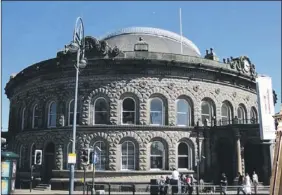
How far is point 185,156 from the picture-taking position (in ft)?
101

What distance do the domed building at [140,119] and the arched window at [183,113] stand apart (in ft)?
0.29

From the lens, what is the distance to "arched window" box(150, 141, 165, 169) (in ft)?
98.1

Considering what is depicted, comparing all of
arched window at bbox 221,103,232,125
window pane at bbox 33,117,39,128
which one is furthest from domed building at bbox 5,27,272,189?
window pane at bbox 33,117,39,128

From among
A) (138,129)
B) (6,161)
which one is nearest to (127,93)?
(138,129)

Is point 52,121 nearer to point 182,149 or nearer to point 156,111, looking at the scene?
point 156,111

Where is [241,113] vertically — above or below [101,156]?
above

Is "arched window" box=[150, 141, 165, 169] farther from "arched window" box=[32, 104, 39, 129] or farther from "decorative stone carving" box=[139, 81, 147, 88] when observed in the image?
"arched window" box=[32, 104, 39, 129]

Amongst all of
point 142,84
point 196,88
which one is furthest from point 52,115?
point 196,88

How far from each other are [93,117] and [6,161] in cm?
1213

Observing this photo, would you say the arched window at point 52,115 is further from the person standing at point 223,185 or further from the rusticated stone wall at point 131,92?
the person standing at point 223,185

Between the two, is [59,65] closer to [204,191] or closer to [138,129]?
[138,129]

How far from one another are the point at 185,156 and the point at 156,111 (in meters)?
4.58

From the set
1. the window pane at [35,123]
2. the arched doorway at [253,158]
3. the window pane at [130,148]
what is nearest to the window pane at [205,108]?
the arched doorway at [253,158]

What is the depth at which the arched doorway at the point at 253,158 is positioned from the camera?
3193 cm
